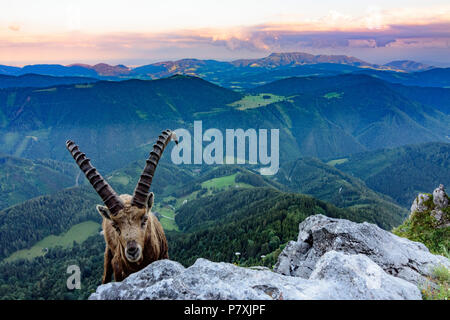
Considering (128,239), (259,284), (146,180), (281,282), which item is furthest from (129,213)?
(281,282)

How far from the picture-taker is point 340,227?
1332 centimetres

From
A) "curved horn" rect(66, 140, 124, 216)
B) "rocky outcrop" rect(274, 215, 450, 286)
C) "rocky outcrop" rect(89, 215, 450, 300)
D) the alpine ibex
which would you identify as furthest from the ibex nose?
"rocky outcrop" rect(274, 215, 450, 286)

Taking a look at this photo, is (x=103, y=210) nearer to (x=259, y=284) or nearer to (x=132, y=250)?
(x=132, y=250)

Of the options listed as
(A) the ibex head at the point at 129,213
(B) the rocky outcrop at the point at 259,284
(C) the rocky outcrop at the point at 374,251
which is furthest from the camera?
(A) the ibex head at the point at 129,213

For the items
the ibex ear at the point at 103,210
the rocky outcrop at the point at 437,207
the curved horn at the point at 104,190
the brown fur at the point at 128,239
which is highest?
→ the curved horn at the point at 104,190

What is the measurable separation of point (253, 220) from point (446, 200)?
145m

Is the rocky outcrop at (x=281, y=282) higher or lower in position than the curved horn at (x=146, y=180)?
lower

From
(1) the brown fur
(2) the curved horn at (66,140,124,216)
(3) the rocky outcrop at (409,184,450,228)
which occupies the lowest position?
(3) the rocky outcrop at (409,184,450,228)

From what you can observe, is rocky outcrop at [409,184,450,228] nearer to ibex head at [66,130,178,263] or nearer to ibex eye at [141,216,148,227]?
ibex eye at [141,216,148,227]

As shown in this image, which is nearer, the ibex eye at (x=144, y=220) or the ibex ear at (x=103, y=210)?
the ibex eye at (x=144, y=220)

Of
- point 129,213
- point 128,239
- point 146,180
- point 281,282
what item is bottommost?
point 128,239

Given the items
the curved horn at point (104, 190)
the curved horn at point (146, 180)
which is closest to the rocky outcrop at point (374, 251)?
the curved horn at point (146, 180)

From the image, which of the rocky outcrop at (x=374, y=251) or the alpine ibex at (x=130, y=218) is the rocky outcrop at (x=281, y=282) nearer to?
the rocky outcrop at (x=374, y=251)
